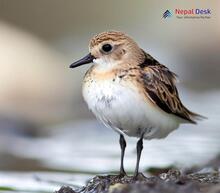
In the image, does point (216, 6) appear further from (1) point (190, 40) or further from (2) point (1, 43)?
(2) point (1, 43)

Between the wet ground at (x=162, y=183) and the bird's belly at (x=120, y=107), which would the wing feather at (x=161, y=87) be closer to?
the bird's belly at (x=120, y=107)

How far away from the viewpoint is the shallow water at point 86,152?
8.80 m

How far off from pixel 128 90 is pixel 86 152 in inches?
150

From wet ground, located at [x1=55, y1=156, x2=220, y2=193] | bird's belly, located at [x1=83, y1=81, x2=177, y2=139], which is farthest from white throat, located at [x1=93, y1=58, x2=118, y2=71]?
wet ground, located at [x1=55, y1=156, x2=220, y2=193]

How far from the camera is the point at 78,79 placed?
1534 cm

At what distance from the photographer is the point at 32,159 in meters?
10.1

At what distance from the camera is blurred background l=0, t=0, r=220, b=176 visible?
1015 cm

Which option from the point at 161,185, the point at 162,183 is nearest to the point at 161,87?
the point at 162,183

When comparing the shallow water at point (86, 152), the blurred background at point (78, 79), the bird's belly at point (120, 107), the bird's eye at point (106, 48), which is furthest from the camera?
the blurred background at point (78, 79)

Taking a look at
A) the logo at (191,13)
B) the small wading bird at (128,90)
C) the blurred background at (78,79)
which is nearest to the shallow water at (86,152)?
the blurred background at (78,79)

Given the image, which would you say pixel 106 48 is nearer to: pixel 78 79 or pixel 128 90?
pixel 128 90

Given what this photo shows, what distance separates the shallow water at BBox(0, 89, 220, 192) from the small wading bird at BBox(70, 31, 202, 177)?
158 centimetres

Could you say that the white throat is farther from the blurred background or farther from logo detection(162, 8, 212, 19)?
logo detection(162, 8, 212, 19)

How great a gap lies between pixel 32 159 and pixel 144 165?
1.44 m
